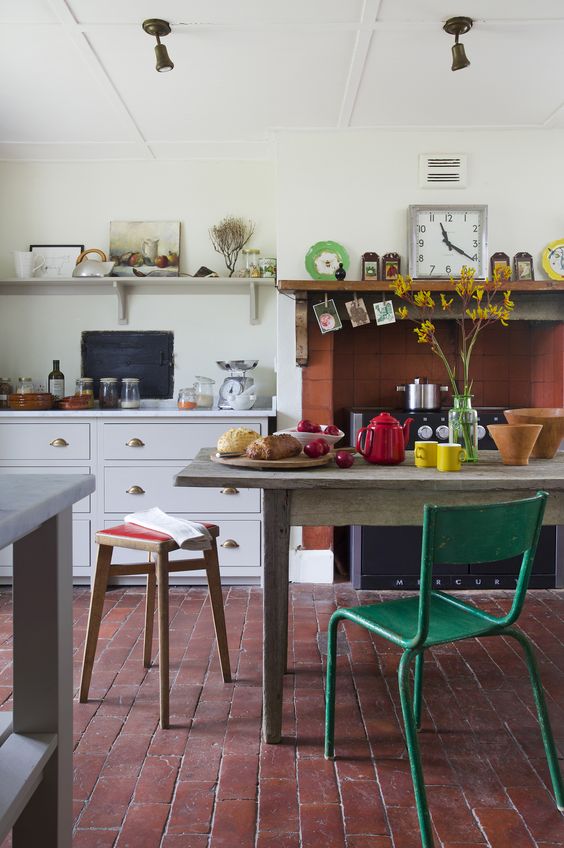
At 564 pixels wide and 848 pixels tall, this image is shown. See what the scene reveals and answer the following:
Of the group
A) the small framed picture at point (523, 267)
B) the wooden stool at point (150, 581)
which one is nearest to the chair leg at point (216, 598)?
the wooden stool at point (150, 581)

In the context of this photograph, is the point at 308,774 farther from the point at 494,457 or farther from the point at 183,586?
the point at 183,586

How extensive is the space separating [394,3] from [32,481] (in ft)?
8.23

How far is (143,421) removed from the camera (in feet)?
13.5

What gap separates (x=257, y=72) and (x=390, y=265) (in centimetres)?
128

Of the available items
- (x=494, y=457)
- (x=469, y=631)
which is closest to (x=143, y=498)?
(x=494, y=457)

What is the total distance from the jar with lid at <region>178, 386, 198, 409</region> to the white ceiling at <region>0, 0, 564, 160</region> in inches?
59.7

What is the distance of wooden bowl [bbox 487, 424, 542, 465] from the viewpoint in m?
2.49

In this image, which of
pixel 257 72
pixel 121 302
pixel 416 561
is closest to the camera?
pixel 257 72

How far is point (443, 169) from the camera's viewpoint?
13.7ft

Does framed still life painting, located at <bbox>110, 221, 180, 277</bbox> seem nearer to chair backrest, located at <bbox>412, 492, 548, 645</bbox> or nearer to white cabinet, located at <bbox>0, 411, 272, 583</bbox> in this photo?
white cabinet, located at <bbox>0, 411, 272, 583</bbox>

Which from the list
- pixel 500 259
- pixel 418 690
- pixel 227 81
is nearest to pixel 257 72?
pixel 227 81

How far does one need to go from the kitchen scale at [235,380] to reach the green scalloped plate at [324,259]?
0.70m

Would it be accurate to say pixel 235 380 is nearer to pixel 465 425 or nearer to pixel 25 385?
pixel 25 385

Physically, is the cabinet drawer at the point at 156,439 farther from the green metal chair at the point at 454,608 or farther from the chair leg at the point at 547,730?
the chair leg at the point at 547,730
